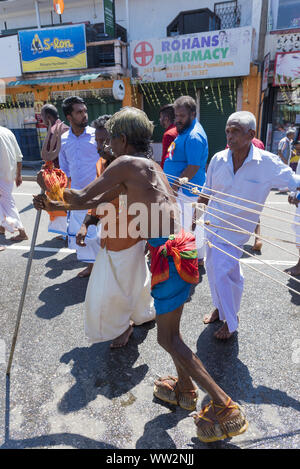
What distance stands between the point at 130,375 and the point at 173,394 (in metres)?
0.40

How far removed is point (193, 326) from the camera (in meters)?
3.14

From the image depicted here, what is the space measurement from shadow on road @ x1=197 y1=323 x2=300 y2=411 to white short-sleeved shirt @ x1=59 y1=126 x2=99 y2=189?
229 cm

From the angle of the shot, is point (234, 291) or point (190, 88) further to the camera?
point (190, 88)

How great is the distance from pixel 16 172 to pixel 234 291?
4012 mm

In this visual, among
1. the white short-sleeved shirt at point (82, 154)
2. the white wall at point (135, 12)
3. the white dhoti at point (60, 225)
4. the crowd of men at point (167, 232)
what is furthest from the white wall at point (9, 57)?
the crowd of men at point (167, 232)

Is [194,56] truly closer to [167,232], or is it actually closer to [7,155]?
[7,155]

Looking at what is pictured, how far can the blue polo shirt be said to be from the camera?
3.75 metres

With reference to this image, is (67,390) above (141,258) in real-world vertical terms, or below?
below

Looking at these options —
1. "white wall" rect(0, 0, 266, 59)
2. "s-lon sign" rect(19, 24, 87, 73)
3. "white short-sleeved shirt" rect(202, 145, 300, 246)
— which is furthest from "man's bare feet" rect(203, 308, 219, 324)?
"s-lon sign" rect(19, 24, 87, 73)

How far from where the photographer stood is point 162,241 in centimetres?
207

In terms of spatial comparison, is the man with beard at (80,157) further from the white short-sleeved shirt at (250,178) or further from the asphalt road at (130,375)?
the white short-sleeved shirt at (250,178)

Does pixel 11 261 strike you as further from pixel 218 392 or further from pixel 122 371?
pixel 218 392

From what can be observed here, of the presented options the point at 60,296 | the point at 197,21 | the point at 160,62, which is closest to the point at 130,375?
the point at 60,296
